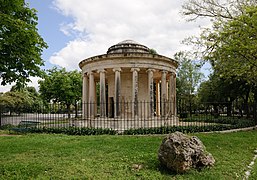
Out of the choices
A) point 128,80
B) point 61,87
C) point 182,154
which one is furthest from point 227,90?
point 182,154

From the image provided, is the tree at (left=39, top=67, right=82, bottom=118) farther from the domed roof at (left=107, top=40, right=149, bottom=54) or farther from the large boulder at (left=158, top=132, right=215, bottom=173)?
the large boulder at (left=158, top=132, right=215, bottom=173)

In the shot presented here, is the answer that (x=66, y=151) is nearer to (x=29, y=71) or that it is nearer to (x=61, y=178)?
(x=61, y=178)

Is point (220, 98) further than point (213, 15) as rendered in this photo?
Yes

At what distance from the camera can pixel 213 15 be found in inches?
577

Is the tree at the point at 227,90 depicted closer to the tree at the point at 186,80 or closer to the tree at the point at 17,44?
the tree at the point at 186,80

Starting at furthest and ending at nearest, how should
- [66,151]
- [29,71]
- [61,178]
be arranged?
[66,151], [29,71], [61,178]

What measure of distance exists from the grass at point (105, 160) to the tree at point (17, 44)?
2.74 meters

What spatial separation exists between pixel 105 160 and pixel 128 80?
44.0 feet

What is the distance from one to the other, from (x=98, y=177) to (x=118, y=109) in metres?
11.1

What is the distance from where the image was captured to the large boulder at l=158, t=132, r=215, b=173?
5.91 metres

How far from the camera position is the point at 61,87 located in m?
29.7

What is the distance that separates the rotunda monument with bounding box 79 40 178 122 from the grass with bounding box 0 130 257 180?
6249 millimetres

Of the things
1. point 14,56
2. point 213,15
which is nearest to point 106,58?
point 213,15

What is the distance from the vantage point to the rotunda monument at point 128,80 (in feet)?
56.9
